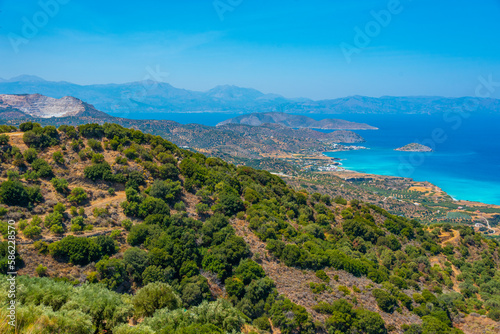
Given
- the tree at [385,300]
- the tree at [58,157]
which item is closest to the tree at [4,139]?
the tree at [58,157]

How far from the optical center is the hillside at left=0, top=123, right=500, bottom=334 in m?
18.5

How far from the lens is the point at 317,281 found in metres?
28.4

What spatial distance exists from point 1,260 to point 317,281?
1065 inches

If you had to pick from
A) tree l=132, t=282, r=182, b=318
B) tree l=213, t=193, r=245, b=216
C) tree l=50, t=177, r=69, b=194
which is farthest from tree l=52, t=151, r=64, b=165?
tree l=132, t=282, r=182, b=318

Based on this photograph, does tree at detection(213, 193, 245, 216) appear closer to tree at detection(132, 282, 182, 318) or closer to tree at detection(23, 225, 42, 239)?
tree at detection(132, 282, 182, 318)

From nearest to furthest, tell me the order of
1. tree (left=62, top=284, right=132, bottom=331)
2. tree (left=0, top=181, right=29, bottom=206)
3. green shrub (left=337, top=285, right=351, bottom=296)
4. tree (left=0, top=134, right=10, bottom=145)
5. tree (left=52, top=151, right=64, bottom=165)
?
1. tree (left=62, top=284, right=132, bottom=331)
2. tree (left=0, top=181, right=29, bottom=206)
3. green shrub (left=337, top=285, right=351, bottom=296)
4. tree (left=0, top=134, right=10, bottom=145)
5. tree (left=52, top=151, right=64, bottom=165)

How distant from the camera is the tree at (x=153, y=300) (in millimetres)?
18594

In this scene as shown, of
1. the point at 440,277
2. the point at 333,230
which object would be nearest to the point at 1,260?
the point at 333,230

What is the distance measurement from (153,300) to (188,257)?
771 centimetres

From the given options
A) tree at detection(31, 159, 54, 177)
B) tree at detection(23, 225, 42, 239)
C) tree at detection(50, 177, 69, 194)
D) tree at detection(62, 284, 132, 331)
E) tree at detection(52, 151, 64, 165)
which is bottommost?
tree at detection(62, 284, 132, 331)

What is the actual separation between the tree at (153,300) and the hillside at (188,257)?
8 centimetres

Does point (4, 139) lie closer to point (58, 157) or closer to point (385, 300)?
point (58, 157)

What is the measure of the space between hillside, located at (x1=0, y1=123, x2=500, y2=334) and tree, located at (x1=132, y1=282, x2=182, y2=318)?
8 centimetres

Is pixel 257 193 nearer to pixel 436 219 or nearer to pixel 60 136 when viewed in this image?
pixel 60 136
